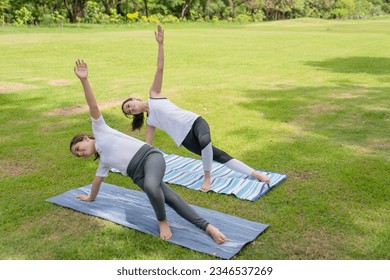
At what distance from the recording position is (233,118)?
10.1m

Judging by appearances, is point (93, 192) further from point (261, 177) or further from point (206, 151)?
point (261, 177)

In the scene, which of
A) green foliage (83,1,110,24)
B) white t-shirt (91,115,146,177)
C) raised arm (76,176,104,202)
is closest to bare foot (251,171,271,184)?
white t-shirt (91,115,146,177)

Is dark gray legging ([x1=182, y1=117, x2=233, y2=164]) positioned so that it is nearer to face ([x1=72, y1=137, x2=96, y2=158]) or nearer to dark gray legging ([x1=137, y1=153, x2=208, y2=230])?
dark gray legging ([x1=137, y1=153, x2=208, y2=230])

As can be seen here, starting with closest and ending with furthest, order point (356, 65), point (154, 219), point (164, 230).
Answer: point (164, 230) < point (154, 219) < point (356, 65)

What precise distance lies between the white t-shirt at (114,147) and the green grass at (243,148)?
2.49 ft

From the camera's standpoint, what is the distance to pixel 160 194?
14.8 feet

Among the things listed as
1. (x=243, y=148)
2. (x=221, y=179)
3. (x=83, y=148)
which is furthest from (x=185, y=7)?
(x=83, y=148)

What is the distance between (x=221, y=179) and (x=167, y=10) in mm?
58276

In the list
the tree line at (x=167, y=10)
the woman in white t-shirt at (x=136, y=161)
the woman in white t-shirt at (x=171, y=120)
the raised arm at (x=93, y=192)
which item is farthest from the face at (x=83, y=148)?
the tree line at (x=167, y=10)

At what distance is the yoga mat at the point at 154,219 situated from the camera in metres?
4.58

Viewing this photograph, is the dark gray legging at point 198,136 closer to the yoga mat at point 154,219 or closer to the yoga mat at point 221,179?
the yoga mat at point 221,179
